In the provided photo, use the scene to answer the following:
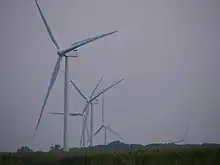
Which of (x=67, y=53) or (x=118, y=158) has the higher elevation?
(x=67, y=53)

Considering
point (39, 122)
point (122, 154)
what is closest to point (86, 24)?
point (39, 122)

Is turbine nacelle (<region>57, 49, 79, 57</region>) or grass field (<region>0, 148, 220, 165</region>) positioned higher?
turbine nacelle (<region>57, 49, 79, 57</region>)

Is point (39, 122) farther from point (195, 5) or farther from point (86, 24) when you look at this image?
point (195, 5)

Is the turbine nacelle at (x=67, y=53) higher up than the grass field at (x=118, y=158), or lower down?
higher up

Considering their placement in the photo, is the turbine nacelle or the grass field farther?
the turbine nacelle

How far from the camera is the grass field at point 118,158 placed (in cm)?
700

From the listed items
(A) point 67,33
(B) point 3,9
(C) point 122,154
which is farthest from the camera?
(A) point 67,33

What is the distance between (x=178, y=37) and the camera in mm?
10375

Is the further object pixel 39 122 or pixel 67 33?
pixel 67 33

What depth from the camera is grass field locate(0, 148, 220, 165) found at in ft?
23.0

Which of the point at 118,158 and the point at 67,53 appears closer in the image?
the point at 118,158

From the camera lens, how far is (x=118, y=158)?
7641mm

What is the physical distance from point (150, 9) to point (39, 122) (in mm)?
3810

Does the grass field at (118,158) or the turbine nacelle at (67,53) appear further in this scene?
the turbine nacelle at (67,53)
